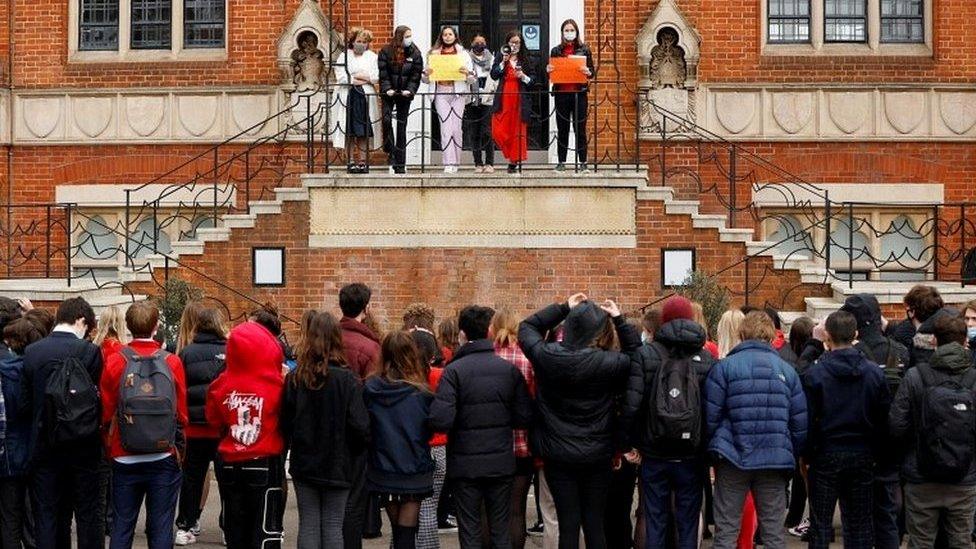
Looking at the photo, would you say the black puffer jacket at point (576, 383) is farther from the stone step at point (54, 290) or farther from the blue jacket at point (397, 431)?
the stone step at point (54, 290)

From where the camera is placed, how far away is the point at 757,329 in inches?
412

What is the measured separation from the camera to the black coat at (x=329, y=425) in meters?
10.1

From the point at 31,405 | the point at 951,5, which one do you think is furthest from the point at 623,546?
the point at 951,5

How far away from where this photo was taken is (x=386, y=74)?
18.9 m

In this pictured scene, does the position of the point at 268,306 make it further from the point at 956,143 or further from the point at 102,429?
the point at 956,143

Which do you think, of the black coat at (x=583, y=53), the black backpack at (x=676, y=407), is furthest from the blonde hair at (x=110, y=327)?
the black coat at (x=583, y=53)

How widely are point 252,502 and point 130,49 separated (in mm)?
13140

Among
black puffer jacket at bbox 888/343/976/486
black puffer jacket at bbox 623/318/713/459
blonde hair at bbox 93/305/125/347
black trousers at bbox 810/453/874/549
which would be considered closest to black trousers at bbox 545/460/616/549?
black puffer jacket at bbox 623/318/713/459

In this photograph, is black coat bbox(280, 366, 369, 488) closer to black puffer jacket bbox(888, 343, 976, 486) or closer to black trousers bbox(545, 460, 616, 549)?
black trousers bbox(545, 460, 616, 549)

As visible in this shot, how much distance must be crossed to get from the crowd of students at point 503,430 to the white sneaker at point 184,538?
4.79 ft

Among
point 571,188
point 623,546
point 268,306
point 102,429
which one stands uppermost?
point 571,188

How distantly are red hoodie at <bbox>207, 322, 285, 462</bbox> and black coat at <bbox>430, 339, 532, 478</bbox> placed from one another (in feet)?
3.29

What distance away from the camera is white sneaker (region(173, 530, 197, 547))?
1230 centimetres

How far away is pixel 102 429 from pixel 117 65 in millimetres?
12428
